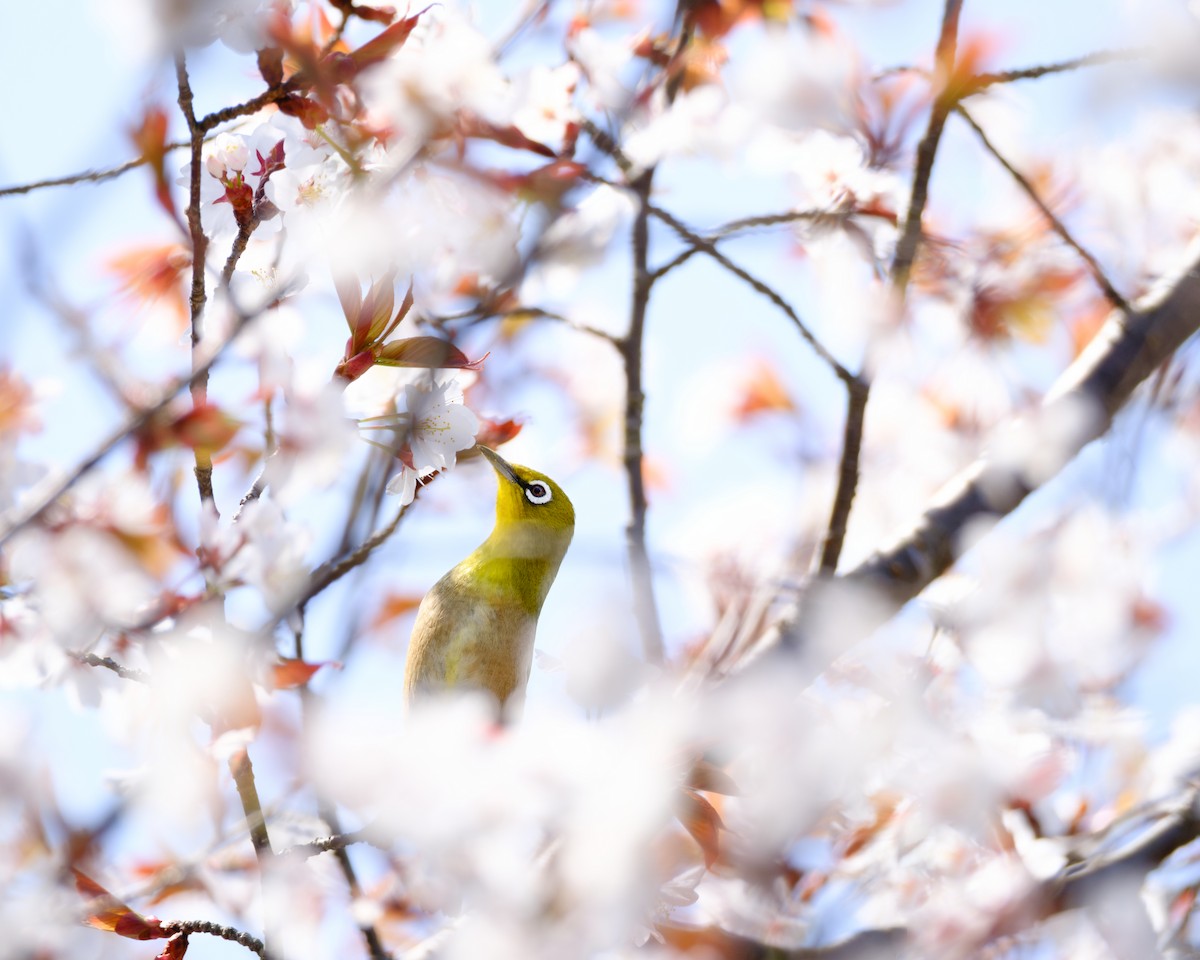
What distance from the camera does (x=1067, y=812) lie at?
2.28 metres

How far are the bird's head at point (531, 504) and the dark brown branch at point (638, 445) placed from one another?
6.2 inches

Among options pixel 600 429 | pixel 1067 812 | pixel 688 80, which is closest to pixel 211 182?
pixel 688 80

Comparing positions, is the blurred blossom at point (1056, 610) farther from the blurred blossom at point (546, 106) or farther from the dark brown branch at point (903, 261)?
the blurred blossom at point (546, 106)

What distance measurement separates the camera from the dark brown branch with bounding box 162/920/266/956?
148 centimetres

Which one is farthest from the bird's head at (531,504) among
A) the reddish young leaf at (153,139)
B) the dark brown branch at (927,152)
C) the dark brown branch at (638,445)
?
the reddish young leaf at (153,139)

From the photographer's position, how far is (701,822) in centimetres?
145

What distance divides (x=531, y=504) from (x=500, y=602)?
246mm

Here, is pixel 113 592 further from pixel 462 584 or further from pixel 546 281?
pixel 546 281

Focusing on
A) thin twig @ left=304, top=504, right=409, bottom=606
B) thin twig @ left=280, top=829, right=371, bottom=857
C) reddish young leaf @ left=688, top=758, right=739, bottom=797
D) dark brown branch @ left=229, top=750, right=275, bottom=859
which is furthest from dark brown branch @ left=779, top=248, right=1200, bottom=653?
dark brown branch @ left=229, top=750, right=275, bottom=859

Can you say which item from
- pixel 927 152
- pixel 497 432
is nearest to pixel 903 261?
pixel 927 152

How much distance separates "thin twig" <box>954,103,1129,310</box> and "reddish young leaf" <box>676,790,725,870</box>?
3.74ft

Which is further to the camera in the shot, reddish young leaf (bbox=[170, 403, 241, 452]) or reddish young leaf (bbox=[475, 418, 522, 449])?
reddish young leaf (bbox=[475, 418, 522, 449])

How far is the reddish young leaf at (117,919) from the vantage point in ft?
4.70

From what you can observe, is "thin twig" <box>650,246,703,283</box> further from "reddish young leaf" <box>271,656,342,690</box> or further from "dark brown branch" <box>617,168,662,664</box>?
"reddish young leaf" <box>271,656,342,690</box>
